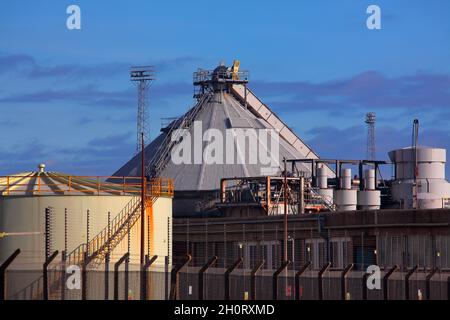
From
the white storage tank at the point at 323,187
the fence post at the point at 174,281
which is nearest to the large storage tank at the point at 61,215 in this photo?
the fence post at the point at 174,281

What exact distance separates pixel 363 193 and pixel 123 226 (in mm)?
36384

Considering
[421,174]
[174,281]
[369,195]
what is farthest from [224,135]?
[174,281]

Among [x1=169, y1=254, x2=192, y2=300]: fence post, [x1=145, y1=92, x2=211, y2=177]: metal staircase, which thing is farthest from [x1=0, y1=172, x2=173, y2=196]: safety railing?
[x1=145, y1=92, x2=211, y2=177]: metal staircase

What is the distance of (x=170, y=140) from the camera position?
110875 millimetres

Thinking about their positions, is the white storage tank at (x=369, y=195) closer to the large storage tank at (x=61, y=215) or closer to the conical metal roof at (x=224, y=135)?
the conical metal roof at (x=224, y=135)

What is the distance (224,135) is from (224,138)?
0.28 m

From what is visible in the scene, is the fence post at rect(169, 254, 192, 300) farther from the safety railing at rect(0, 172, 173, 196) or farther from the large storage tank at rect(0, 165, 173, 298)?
the safety railing at rect(0, 172, 173, 196)

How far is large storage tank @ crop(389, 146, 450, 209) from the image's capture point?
94312 millimetres

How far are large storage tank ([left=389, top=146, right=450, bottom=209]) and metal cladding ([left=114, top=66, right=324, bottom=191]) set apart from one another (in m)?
11.2

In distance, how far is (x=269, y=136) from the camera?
4382 inches

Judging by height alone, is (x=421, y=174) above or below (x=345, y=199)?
above

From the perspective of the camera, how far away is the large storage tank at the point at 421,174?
9431 centimetres

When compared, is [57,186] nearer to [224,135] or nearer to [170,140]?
[224,135]

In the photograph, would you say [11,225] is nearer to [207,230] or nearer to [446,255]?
[446,255]
